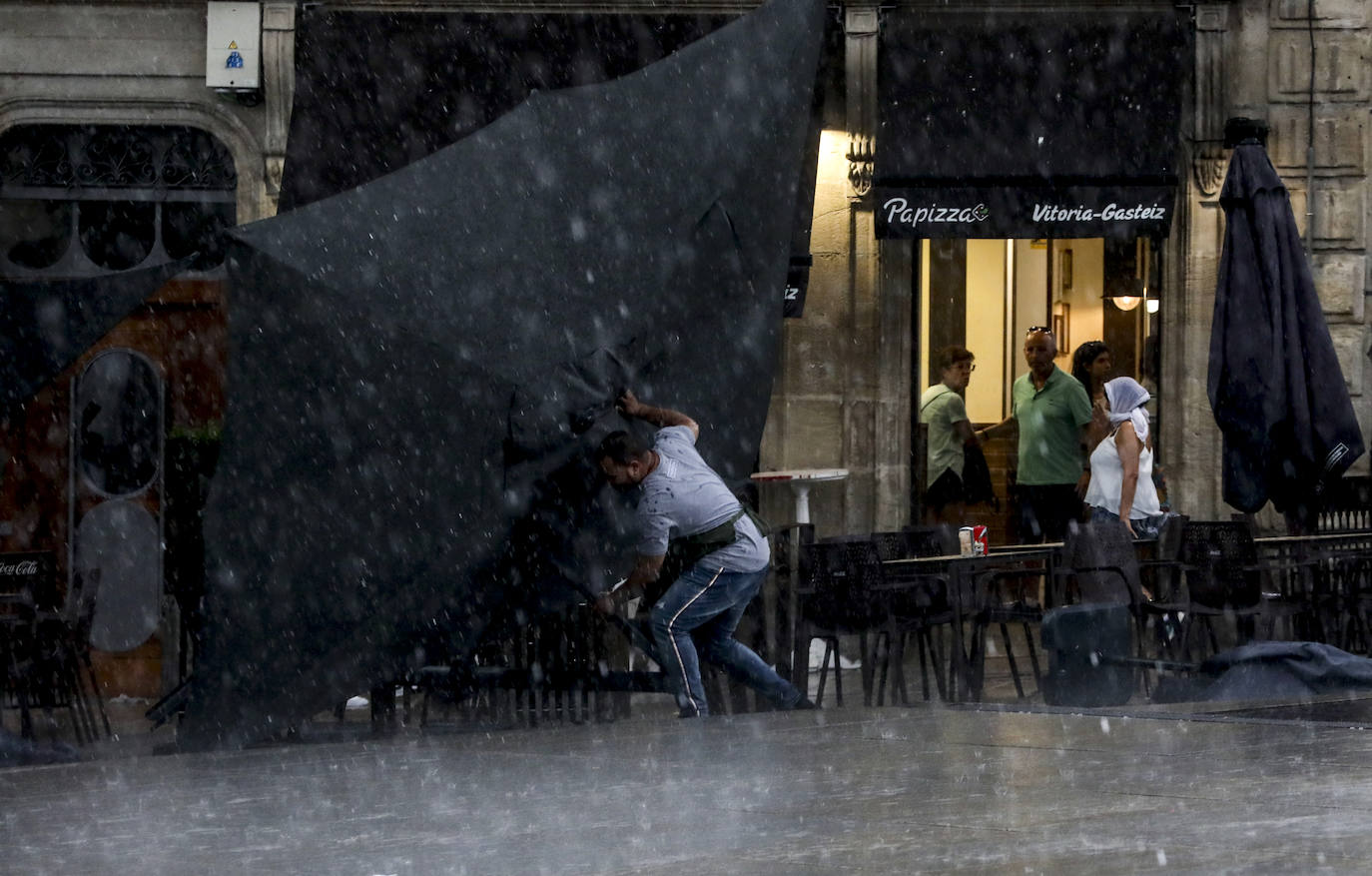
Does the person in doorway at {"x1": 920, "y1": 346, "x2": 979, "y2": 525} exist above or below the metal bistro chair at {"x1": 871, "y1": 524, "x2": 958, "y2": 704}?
above

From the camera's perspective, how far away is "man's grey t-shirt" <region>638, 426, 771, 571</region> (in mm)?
8156

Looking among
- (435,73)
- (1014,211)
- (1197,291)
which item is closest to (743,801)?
(1014,211)

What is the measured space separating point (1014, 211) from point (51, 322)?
22.6 ft

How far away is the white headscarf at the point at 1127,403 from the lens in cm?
1176

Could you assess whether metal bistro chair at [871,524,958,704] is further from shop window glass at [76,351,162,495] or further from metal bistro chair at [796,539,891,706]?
shop window glass at [76,351,162,495]

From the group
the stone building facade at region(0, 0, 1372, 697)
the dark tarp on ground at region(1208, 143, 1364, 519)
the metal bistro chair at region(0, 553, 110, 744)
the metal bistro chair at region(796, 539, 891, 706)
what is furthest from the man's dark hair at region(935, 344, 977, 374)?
the metal bistro chair at region(0, 553, 110, 744)

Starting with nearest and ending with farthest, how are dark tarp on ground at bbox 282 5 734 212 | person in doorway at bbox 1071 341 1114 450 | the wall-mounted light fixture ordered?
person in doorway at bbox 1071 341 1114 450, dark tarp on ground at bbox 282 5 734 212, the wall-mounted light fixture

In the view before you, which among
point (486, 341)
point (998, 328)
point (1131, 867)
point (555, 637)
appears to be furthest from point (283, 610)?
point (998, 328)

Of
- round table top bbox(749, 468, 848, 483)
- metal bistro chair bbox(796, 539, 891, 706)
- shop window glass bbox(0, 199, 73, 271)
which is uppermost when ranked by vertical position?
shop window glass bbox(0, 199, 73, 271)

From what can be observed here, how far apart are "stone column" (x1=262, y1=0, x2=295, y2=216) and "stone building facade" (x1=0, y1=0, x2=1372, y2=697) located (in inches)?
0.5

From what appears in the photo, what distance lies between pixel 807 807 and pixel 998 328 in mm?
9423

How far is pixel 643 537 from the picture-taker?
321 inches

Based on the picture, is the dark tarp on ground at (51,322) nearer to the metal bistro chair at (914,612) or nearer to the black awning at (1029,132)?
the metal bistro chair at (914,612)

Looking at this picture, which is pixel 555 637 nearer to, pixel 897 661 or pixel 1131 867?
pixel 897 661
